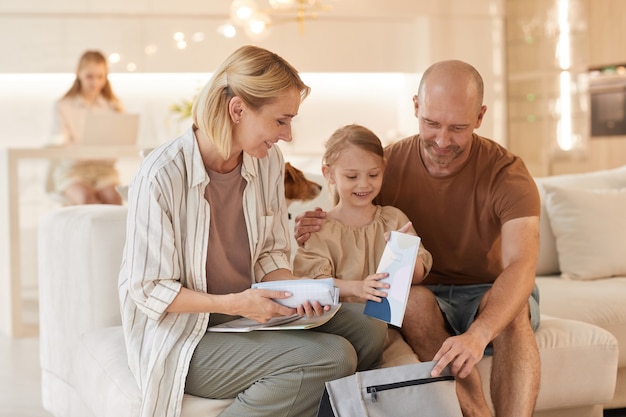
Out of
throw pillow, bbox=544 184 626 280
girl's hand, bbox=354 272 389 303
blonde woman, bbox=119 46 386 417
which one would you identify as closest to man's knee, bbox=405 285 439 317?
blonde woman, bbox=119 46 386 417

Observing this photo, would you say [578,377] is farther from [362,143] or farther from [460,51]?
[460,51]

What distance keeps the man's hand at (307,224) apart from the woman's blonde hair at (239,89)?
1.44 feet

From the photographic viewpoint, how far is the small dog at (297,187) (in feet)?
9.34

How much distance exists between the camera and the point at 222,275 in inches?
90.6

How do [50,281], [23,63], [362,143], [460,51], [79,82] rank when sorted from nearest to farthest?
[362,143] → [50,281] → [79,82] → [23,63] → [460,51]

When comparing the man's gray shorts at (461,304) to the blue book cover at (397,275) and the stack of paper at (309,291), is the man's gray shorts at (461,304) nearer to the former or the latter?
the blue book cover at (397,275)

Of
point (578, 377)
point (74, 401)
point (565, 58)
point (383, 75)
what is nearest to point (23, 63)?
point (383, 75)

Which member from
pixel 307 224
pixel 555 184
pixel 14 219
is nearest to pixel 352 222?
pixel 307 224

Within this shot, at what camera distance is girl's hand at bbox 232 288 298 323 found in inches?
83.2

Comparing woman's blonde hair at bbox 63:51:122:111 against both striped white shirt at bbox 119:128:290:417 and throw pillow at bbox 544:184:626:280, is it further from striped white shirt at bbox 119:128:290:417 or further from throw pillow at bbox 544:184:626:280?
striped white shirt at bbox 119:128:290:417

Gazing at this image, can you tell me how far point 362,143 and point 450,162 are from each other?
10.8 inches

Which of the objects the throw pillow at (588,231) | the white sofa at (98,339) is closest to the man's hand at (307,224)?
the white sofa at (98,339)

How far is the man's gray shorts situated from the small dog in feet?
1.64

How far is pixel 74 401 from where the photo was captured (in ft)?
8.97
